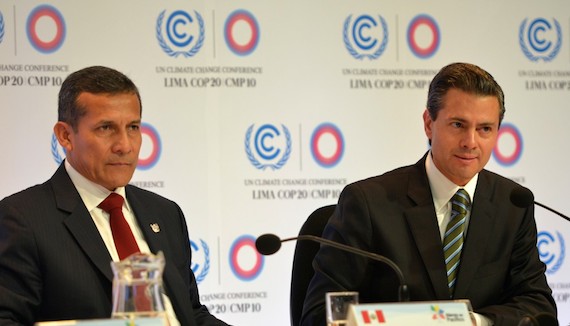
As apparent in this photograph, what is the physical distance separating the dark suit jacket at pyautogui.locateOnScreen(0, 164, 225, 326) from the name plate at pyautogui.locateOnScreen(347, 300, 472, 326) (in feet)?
3.37

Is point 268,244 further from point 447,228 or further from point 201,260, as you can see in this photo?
point 201,260

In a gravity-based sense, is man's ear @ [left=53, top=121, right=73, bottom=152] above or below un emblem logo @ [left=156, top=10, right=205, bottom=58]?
below

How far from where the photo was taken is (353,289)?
3.32 meters

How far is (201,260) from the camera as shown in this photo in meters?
5.16

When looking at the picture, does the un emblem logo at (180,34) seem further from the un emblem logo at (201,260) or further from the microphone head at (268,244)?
the microphone head at (268,244)

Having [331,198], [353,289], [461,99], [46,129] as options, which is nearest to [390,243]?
[353,289]

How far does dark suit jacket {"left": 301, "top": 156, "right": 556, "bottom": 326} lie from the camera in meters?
3.29

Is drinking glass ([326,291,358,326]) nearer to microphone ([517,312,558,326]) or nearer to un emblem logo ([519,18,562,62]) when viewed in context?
microphone ([517,312,558,326])

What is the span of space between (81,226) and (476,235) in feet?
4.80

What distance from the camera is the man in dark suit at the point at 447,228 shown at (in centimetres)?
330

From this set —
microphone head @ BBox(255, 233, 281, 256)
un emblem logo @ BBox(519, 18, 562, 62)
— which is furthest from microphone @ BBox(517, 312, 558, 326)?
un emblem logo @ BBox(519, 18, 562, 62)

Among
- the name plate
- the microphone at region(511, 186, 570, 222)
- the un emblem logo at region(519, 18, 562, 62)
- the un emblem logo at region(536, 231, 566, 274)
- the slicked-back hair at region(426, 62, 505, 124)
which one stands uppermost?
the un emblem logo at region(519, 18, 562, 62)

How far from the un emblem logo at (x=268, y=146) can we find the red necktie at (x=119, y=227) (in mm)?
2008

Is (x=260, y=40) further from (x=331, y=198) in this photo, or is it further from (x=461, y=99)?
(x=461, y=99)
